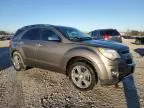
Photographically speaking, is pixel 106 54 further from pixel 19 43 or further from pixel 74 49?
pixel 19 43

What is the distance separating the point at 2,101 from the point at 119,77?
9.63 ft

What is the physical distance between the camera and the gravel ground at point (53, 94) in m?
5.02

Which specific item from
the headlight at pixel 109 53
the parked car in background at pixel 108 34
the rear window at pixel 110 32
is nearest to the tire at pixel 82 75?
the headlight at pixel 109 53

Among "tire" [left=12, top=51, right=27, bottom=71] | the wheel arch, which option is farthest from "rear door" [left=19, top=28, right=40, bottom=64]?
the wheel arch

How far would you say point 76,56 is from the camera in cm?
618

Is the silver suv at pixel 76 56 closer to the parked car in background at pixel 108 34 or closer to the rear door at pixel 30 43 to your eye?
the rear door at pixel 30 43

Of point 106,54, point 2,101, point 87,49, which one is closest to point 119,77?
point 106,54

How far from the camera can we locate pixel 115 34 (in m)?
16.8

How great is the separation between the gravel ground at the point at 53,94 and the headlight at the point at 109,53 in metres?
0.95

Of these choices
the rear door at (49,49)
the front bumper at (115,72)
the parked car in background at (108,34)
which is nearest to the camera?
the front bumper at (115,72)

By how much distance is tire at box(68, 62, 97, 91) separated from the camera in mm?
5914

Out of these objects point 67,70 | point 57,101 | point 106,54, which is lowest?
point 57,101

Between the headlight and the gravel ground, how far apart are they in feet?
3.13

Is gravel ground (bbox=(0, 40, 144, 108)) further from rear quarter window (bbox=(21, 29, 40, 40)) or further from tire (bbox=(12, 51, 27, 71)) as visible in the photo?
rear quarter window (bbox=(21, 29, 40, 40))
